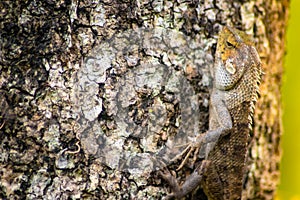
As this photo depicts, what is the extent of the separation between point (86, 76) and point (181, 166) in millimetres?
904

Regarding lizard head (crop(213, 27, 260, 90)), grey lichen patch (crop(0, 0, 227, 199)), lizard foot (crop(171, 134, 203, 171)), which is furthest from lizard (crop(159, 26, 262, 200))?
grey lichen patch (crop(0, 0, 227, 199))

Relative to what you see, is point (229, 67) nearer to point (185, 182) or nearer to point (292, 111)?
point (185, 182)

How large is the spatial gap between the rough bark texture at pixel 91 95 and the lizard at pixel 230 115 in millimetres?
427

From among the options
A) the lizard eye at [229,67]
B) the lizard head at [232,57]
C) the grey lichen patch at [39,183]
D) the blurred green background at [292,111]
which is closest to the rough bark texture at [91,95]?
the grey lichen patch at [39,183]

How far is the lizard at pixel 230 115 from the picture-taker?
3.41 meters

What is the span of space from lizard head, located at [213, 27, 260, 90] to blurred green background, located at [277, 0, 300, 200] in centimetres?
144

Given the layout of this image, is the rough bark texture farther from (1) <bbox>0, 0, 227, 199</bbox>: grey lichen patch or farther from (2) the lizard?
(2) the lizard

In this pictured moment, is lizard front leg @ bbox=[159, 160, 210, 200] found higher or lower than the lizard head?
lower

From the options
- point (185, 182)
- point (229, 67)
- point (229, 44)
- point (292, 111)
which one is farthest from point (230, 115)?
point (292, 111)

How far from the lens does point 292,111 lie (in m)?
5.01

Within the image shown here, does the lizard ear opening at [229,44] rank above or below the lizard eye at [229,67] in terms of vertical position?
above

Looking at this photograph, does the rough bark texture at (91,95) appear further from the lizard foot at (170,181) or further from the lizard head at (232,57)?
the lizard head at (232,57)

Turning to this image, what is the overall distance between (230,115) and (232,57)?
0.46 meters

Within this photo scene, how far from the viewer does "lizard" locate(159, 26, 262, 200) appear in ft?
11.2
